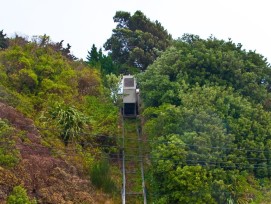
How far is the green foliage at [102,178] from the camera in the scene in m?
19.8

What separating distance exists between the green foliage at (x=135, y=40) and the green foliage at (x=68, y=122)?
19094 millimetres

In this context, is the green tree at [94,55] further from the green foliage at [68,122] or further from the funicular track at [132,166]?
the green foliage at [68,122]

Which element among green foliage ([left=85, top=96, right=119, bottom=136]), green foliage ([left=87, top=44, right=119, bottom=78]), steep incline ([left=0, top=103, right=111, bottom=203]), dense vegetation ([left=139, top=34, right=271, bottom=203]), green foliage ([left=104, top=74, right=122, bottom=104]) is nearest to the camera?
steep incline ([left=0, top=103, right=111, bottom=203])

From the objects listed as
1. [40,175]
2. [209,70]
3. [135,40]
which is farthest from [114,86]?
[40,175]

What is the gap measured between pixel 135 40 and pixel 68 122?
21490 millimetres

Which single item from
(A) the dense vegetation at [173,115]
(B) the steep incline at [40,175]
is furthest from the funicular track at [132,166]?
(B) the steep incline at [40,175]

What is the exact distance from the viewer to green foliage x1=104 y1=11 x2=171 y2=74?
135 feet

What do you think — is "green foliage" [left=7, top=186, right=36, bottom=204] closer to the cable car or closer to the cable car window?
the cable car

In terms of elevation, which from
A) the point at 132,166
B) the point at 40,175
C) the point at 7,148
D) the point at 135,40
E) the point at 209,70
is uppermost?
the point at 135,40

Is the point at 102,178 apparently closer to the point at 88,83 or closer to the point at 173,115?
the point at 173,115

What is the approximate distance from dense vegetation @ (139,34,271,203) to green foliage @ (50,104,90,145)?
11.3 feet

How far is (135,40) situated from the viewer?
4194 cm

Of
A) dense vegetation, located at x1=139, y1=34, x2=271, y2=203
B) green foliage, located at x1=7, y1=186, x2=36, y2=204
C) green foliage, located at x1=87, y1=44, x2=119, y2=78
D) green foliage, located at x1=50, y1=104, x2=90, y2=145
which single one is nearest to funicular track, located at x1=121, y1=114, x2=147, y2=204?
dense vegetation, located at x1=139, y1=34, x2=271, y2=203

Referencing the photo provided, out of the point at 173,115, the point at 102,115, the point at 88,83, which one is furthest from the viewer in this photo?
the point at 88,83
